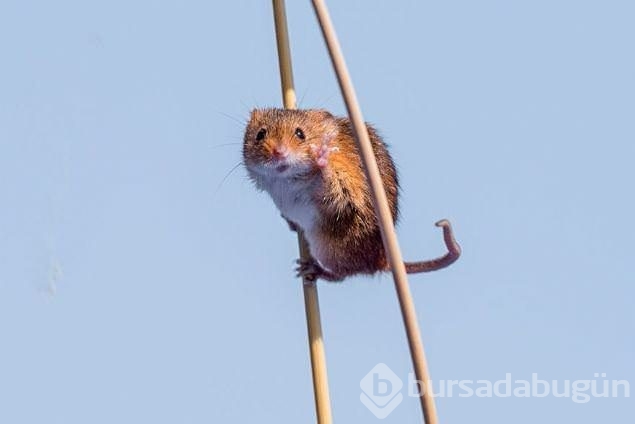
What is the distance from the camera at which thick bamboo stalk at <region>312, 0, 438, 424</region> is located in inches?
102

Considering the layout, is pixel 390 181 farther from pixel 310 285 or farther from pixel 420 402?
pixel 420 402

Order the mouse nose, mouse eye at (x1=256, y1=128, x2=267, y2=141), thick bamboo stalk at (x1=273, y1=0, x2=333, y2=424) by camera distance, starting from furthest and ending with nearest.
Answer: mouse eye at (x1=256, y1=128, x2=267, y2=141) < the mouse nose < thick bamboo stalk at (x1=273, y1=0, x2=333, y2=424)

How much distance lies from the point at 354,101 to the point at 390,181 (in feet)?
7.80

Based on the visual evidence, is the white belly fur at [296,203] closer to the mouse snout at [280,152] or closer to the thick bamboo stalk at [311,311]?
the mouse snout at [280,152]

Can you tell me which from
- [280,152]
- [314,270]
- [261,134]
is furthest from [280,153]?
[314,270]

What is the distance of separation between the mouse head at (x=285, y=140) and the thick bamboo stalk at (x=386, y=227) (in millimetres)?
1972

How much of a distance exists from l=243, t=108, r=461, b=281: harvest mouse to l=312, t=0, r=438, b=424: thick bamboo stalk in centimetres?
198

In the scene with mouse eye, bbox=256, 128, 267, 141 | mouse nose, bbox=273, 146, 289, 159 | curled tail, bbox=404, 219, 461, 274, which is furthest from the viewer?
mouse eye, bbox=256, 128, 267, 141

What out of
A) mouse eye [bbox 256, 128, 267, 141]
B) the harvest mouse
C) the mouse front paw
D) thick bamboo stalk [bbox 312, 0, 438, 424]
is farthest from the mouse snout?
thick bamboo stalk [bbox 312, 0, 438, 424]

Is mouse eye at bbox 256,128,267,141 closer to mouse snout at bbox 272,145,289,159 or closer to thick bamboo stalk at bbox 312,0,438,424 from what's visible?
mouse snout at bbox 272,145,289,159

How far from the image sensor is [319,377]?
10.5 feet

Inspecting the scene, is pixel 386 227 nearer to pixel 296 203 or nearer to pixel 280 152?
pixel 280 152

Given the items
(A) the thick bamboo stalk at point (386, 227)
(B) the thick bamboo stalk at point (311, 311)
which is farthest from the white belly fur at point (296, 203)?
(A) the thick bamboo stalk at point (386, 227)

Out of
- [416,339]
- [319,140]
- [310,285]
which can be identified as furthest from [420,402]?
[319,140]
